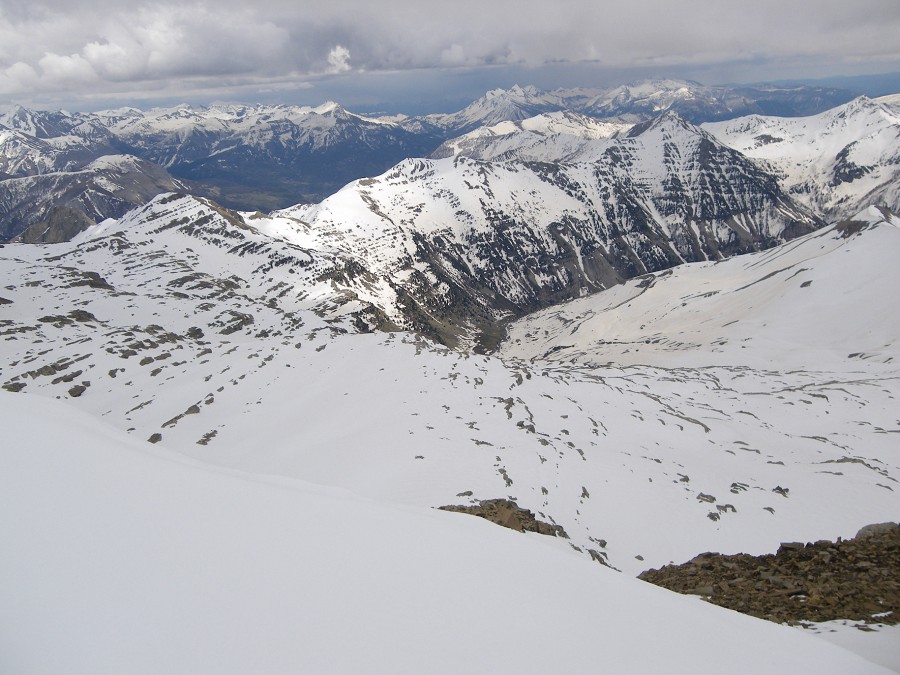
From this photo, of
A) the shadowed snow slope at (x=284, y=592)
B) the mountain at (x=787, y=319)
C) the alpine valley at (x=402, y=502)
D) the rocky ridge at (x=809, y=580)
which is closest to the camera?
the shadowed snow slope at (x=284, y=592)

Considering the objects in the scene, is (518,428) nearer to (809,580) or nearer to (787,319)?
(809,580)

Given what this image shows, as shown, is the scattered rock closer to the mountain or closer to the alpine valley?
the alpine valley

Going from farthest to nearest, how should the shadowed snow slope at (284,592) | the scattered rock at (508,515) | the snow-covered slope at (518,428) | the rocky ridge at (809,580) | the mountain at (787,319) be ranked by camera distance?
the mountain at (787,319) < the snow-covered slope at (518,428) < the scattered rock at (508,515) < the rocky ridge at (809,580) < the shadowed snow slope at (284,592)

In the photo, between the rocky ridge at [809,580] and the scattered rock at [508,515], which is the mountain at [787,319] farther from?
the rocky ridge at [809,580]

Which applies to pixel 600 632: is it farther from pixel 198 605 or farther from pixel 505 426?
pixel 505 426

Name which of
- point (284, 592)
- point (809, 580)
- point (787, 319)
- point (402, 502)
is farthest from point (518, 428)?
point (787, 319)

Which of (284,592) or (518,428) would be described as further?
(518,428)

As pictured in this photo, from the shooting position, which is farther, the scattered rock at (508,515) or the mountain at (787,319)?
the mountain at (787,319)

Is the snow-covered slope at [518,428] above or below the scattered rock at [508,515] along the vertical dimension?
below

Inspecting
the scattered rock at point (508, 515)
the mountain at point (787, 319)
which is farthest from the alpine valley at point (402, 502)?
the mountain at point (787, 319)

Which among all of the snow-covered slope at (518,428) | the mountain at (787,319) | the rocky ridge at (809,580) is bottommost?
the mountain at (787,319)
